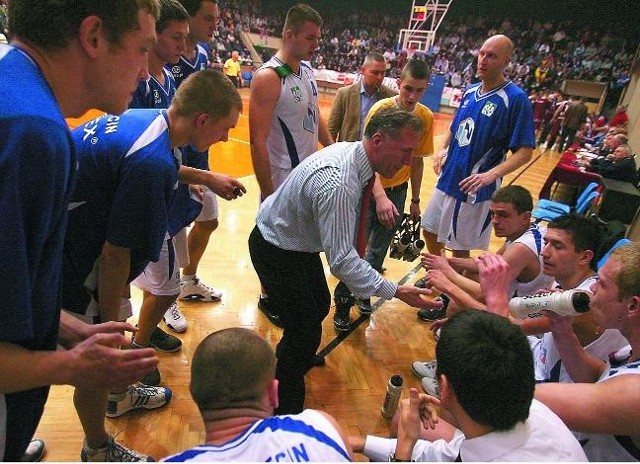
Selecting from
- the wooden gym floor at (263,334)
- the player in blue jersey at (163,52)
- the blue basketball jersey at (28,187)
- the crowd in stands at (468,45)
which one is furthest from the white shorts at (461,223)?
the crowd in stands at (468,45)

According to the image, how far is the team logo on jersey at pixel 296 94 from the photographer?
2.97m

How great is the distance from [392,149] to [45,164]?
1.52 metres

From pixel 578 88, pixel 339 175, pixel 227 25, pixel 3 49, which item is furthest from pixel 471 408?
pixel 227 25

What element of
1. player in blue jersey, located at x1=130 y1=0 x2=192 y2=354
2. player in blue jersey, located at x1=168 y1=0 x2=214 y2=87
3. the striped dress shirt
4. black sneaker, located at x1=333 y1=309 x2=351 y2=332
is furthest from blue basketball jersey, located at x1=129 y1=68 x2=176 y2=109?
black sneaker, located at x1=333 y1=309 x2=351 y2=332

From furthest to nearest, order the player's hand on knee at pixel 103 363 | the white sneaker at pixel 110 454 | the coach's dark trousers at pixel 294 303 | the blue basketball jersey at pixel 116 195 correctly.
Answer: the coach's dark trousers at pixel 294 303 < the white sneaker at pixel 110 454 < the blue basketball jersey at pixel 116 195 < the player's hand on knee at pixel 103 363

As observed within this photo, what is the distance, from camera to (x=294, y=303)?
7.48ft

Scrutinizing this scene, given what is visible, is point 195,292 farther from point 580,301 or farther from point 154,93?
point 580,301

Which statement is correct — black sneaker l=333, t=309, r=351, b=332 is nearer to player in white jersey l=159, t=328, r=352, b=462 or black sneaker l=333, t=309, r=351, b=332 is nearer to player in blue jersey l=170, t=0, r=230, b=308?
player in blue jersey l=170, t=0, r=230, b=308

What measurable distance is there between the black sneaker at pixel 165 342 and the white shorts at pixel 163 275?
0.59 metres

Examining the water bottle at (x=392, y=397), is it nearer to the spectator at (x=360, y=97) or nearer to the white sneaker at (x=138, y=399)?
the white sneaker at (x=138, y=399)

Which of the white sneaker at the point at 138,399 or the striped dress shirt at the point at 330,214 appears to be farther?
the white sneaker at the point at 138,399

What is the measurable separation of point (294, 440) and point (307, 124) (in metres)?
2.47

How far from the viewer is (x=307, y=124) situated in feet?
10.3

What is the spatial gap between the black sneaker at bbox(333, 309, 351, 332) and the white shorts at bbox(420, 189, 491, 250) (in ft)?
3.51
